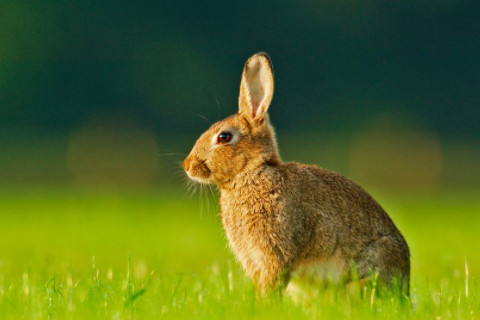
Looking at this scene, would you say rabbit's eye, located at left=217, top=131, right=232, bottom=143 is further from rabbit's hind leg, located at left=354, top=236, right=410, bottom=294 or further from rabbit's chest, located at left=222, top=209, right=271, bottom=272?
rabbit's hind leg, located at left=354, top=236, right=410, bottom=294

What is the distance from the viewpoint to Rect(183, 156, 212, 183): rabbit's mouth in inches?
217

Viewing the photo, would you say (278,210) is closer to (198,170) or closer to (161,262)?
(198,170)

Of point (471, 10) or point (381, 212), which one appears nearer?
point (381, 212)

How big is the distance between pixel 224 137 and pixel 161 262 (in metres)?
3.11

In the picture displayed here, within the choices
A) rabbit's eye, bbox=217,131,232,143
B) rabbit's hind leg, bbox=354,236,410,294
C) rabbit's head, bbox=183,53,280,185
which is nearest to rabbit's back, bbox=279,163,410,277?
rabbit's hind leg, bbox=354,236,410,294

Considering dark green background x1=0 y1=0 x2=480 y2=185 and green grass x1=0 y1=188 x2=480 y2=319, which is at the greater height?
dark green background x1=0 y1=0 x2=480 y2=185

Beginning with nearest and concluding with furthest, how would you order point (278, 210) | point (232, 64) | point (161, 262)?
point (278, 210) → point (161, 262) → point (232, 64)

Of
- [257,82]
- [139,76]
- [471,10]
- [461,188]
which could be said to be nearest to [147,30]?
[139,76]

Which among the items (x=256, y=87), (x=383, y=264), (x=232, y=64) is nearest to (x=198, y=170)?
(x=256, y=87)

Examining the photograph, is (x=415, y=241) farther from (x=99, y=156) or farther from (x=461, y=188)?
(x=99, y=156)

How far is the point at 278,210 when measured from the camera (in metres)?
5.26

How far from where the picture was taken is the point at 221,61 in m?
34.1

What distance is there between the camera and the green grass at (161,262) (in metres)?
4.58

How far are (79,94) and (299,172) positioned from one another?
91.2ft
